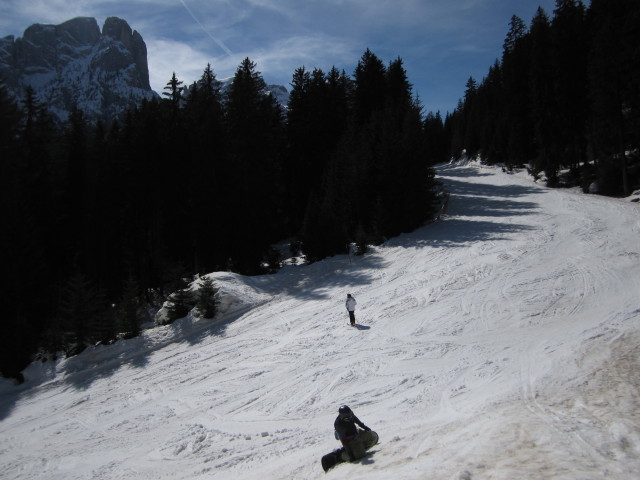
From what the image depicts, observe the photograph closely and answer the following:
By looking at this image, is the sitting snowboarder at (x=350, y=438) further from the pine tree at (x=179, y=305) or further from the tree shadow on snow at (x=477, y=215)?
the tree shadow on snow at (x=477, y=215)

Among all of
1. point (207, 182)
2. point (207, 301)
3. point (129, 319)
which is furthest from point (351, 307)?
point (207, 182)

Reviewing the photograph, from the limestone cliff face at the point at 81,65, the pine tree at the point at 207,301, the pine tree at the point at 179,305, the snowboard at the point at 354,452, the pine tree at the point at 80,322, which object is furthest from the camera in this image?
the limestone cliff face at the point at 81,65

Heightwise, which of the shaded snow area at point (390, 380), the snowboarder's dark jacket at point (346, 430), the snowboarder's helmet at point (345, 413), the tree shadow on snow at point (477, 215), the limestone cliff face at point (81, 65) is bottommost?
the shaded snow area at point (390, 380)

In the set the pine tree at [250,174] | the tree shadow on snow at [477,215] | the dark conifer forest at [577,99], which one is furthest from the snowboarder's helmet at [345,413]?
the dark conifer forest at [577,99]

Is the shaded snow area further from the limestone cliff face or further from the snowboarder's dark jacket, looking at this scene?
the limestone cliff face

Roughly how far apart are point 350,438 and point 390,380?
347cm

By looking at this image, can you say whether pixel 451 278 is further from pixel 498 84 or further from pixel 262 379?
pixel 498 84

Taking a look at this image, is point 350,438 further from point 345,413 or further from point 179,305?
point 179,305

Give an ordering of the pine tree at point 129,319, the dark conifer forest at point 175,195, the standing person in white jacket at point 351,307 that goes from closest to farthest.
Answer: the standing person in white jacket at point 351,307 < the pine tree at point 129,319 < the dark conifer forest at point 175,195

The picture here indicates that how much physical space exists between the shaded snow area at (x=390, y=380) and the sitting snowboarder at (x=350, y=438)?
0.25 meters

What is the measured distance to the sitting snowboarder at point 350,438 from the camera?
671cm

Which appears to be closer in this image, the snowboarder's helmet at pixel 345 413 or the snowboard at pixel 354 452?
the snowboard at pixel 354 452

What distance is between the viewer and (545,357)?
9570 mm

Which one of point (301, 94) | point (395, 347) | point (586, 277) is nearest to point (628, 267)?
point (586, 277)
